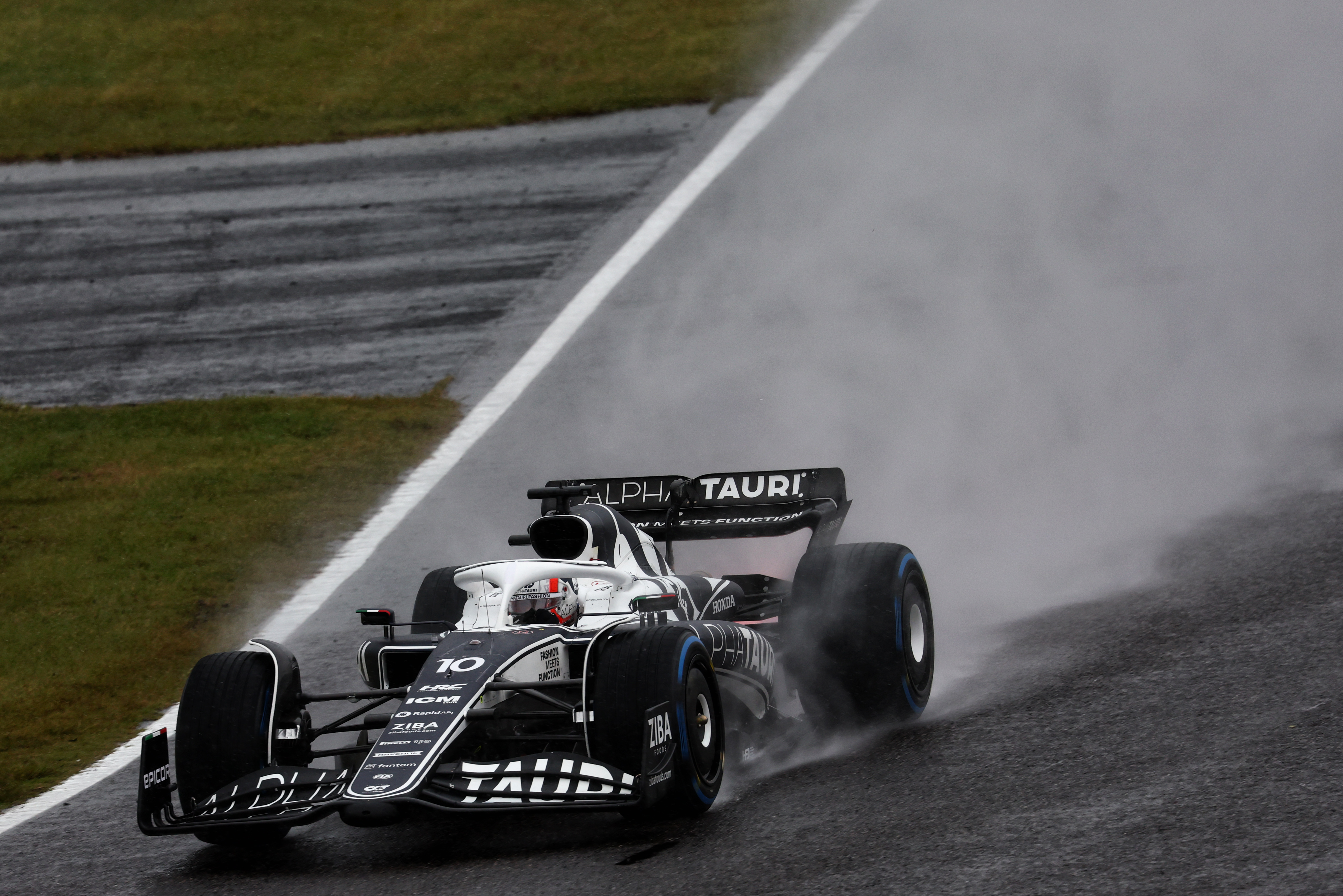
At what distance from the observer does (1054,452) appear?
13.0m

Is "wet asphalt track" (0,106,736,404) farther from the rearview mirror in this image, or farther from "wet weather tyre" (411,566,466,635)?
the rearview mirror

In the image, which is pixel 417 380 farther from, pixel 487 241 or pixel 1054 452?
pixel 1054 452

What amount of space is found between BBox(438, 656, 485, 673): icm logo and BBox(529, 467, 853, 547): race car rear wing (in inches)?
92.0

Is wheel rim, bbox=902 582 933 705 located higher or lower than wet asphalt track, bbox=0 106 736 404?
lower

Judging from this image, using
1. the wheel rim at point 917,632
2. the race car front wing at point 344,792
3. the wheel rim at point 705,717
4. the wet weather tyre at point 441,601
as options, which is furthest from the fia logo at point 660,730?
the wet weather tyre at point 441,601

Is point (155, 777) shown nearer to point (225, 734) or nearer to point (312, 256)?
point (225, 734)

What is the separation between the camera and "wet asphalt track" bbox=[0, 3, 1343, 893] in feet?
20.6

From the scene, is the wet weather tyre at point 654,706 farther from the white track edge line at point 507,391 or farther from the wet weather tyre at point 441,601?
the white track edge line at point 507,391

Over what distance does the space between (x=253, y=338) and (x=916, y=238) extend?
7.30 meters

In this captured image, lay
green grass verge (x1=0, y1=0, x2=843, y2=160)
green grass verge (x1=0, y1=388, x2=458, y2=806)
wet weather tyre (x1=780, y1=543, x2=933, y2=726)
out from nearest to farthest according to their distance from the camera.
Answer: wet weather tyre (x1=780, y1=543, x2=933, y2=726), green grass verge (x1=0, y1=388, x2=458, y2=806), green grass verge (x1=0, y1=0, x2=843, y2=160)

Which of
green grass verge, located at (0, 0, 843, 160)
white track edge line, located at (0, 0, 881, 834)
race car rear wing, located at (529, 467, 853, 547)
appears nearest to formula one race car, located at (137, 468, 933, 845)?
race car rear wing, located at (529, 467, 853, 547)

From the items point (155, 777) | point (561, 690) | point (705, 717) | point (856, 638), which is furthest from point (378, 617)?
point (856, 638)

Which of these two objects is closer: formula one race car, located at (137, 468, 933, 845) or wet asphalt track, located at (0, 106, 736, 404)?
formula one race car, located at (137, 468, 933, 845)

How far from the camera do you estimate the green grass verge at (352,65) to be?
22.5 m
